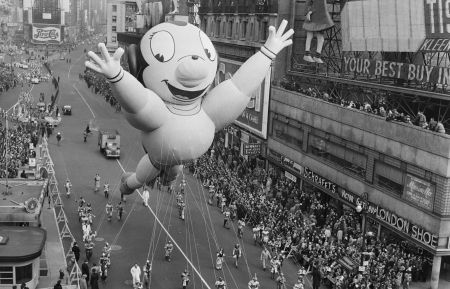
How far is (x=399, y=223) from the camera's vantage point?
28266 millimetres

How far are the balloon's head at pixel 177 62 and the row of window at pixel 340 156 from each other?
15139 mm

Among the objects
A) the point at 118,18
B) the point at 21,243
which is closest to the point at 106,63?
the point at 21,243

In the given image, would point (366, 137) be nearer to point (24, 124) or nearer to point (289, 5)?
point (289, 5)

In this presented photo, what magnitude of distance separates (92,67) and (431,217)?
17.1 m

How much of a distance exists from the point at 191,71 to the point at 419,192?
15.1 metres

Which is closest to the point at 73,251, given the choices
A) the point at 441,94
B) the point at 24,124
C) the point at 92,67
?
the point at 92,67

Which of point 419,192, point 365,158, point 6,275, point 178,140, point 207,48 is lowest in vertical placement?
point 6,275

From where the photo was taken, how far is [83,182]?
4138 cm

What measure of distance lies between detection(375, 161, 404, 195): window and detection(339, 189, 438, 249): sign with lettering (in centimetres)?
107

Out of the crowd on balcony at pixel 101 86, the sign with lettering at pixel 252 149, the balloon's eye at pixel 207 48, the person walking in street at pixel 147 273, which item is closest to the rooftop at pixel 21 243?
the person walking in street at pixel 147 273

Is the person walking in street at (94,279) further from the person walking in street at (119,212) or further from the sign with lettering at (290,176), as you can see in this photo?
the sign with lettering at (290,176)

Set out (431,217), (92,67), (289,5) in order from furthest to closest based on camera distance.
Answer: (289,5) → (431,217) → (92,67)

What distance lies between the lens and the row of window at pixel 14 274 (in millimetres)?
23625

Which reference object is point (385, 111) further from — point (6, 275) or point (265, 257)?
point (6, 275)
